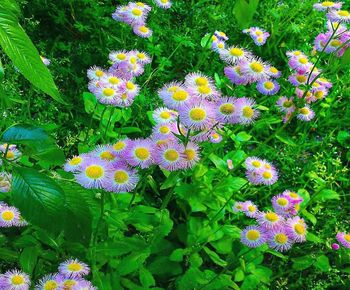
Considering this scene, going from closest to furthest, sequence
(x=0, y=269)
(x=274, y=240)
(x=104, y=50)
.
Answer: (x=274, y=240)
(x=0, y=269)
(x=104, y=50)

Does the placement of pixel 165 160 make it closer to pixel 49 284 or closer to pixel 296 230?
pixel 49 284

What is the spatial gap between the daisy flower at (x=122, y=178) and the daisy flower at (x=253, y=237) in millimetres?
426

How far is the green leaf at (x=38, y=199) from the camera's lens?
0.55m

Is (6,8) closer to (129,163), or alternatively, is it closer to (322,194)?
(129,163)

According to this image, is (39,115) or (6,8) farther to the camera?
(39,115)

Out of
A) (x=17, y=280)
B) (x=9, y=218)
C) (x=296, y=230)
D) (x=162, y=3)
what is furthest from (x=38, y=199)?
(x=162, y=3)

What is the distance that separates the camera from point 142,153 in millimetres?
1221

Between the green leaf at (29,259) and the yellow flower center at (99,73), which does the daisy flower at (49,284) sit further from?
the yellow flower center at (99,73)

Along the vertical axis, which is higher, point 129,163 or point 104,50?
point 129,163

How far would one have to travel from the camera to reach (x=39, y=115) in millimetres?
2061

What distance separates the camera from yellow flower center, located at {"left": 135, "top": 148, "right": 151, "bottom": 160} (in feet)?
3.99

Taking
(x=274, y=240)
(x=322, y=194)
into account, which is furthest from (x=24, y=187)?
(x=322, y=194)

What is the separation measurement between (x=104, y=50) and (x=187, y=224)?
1.19 metres

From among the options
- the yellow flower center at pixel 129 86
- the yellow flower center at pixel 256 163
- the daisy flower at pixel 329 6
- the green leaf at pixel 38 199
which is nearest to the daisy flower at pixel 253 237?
the yellow flower center at pixel 256 163
